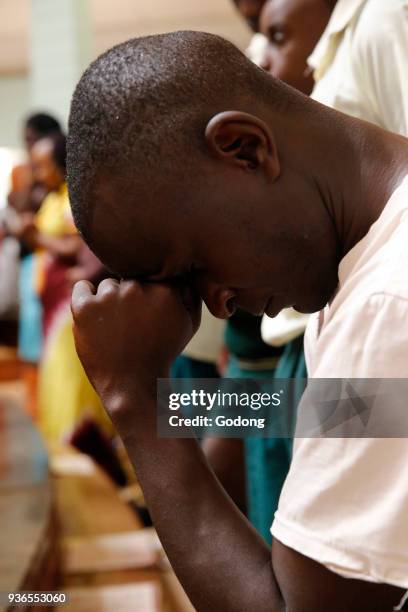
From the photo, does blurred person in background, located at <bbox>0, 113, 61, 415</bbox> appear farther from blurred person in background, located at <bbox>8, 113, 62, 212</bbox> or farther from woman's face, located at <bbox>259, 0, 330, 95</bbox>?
woman's face, located at <bbox>259, 0, 330, 95</bbox>

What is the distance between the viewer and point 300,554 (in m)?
0.77

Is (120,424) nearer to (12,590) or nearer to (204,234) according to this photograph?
(204,234)

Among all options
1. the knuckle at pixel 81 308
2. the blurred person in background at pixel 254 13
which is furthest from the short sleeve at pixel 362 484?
the blurred person in background at pixel 254 13

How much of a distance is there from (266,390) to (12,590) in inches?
19.7

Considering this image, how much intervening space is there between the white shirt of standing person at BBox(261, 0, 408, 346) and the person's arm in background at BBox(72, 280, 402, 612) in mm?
451

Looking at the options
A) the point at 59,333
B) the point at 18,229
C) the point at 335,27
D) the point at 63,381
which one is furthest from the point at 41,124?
the point at 335,27

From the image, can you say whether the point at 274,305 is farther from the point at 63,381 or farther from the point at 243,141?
the point at 63,381

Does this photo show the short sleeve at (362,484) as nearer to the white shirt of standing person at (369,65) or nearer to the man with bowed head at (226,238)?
the man with bowed head at (226,238)

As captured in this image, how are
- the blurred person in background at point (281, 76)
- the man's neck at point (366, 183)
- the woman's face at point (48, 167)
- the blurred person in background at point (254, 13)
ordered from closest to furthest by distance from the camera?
the man's neck at point (366, 183), the blurred person in background at point (281, 76), the blurred person in background at point (254, 13), the woman's face at point (48, 167)

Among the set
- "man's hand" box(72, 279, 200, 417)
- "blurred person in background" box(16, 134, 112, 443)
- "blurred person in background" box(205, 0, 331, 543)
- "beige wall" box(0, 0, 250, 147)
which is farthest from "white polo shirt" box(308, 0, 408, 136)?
"beige wall" box(0, 0, 250, 147)

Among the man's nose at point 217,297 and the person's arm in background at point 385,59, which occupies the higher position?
the person's arm in background at point 385,59

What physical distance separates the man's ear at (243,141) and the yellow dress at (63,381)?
255 cm

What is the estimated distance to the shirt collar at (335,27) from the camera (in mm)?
1298

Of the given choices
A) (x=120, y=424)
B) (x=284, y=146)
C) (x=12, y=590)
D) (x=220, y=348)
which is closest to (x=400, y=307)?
(x=284, y=146)
